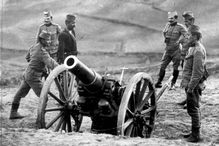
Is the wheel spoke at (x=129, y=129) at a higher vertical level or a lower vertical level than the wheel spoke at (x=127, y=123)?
lower

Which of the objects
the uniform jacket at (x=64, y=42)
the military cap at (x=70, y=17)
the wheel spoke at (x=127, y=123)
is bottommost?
the wheel spoke at (x=127, y=123)

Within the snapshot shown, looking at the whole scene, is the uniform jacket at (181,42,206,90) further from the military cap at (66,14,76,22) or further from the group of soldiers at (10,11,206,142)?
the military cap at (66,14,76,22)

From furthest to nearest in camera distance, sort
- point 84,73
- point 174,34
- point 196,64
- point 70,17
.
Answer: point 174,34 < point 70,17 < point 196,64 < point 84,73

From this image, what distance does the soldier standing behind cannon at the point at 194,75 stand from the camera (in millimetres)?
7246

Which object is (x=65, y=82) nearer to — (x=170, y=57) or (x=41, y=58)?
(x=41, y=58)

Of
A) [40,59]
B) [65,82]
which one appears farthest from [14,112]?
[65,82]

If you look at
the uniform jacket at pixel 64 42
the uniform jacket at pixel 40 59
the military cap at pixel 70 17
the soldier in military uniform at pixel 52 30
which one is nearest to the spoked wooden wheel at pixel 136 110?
the uniform jacket at pixel 40 59

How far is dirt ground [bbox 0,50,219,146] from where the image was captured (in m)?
5.66

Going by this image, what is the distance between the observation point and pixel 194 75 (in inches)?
286

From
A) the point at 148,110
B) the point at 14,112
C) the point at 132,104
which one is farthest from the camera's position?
the point at 14,112

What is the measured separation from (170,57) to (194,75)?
3.48 metres

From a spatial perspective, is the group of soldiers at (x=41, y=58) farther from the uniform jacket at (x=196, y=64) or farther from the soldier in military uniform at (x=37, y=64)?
the uniform jacket at (x=196, y=64)

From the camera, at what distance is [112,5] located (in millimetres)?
17297

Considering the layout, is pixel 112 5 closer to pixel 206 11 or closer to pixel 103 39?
pixel 103 39
